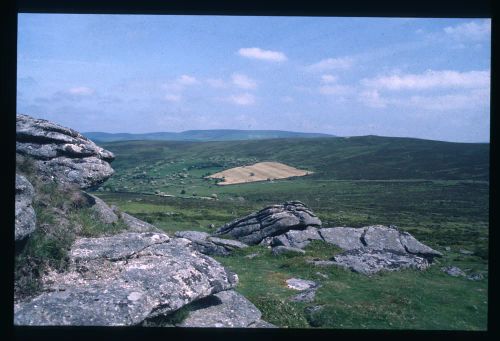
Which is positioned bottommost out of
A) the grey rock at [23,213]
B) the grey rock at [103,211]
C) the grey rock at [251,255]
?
the grey rock at [251,255]

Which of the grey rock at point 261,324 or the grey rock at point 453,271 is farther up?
the grey rock at point 261,324

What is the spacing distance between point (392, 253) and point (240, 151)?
119590mm

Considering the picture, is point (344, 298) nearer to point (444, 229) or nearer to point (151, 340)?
point (151, 340)

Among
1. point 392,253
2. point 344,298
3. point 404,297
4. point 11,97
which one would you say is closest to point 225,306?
point 344,298

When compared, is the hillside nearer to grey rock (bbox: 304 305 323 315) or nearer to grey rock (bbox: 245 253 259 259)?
grey rock (bbox: 245 253 259 259)

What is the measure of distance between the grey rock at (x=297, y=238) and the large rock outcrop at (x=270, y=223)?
862mm

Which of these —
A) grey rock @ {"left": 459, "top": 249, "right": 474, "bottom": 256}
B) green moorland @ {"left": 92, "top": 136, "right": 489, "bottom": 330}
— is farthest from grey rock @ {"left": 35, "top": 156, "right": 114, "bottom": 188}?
grey rock @ {"left": 459, "top": 249, "right": 474, "bottom": 256}

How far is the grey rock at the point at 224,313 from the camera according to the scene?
35.4 ft

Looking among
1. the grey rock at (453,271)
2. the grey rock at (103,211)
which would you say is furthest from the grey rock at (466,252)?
the grey rock at (103,211)

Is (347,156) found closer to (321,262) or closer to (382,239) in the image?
(382,239)

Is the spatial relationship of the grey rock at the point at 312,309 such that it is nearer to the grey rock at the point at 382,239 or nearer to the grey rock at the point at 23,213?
the grey rock at the point at 23,213

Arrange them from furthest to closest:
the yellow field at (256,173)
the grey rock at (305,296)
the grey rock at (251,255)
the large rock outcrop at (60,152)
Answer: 1. the yellow field at (256,173)
2. the grey rock at (251,255)
3. the large rock outcrop at (60,152)
4. the grey rock at (305,296)

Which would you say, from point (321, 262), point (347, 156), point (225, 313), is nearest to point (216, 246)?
point (321, 262)

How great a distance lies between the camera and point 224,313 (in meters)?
11.4
